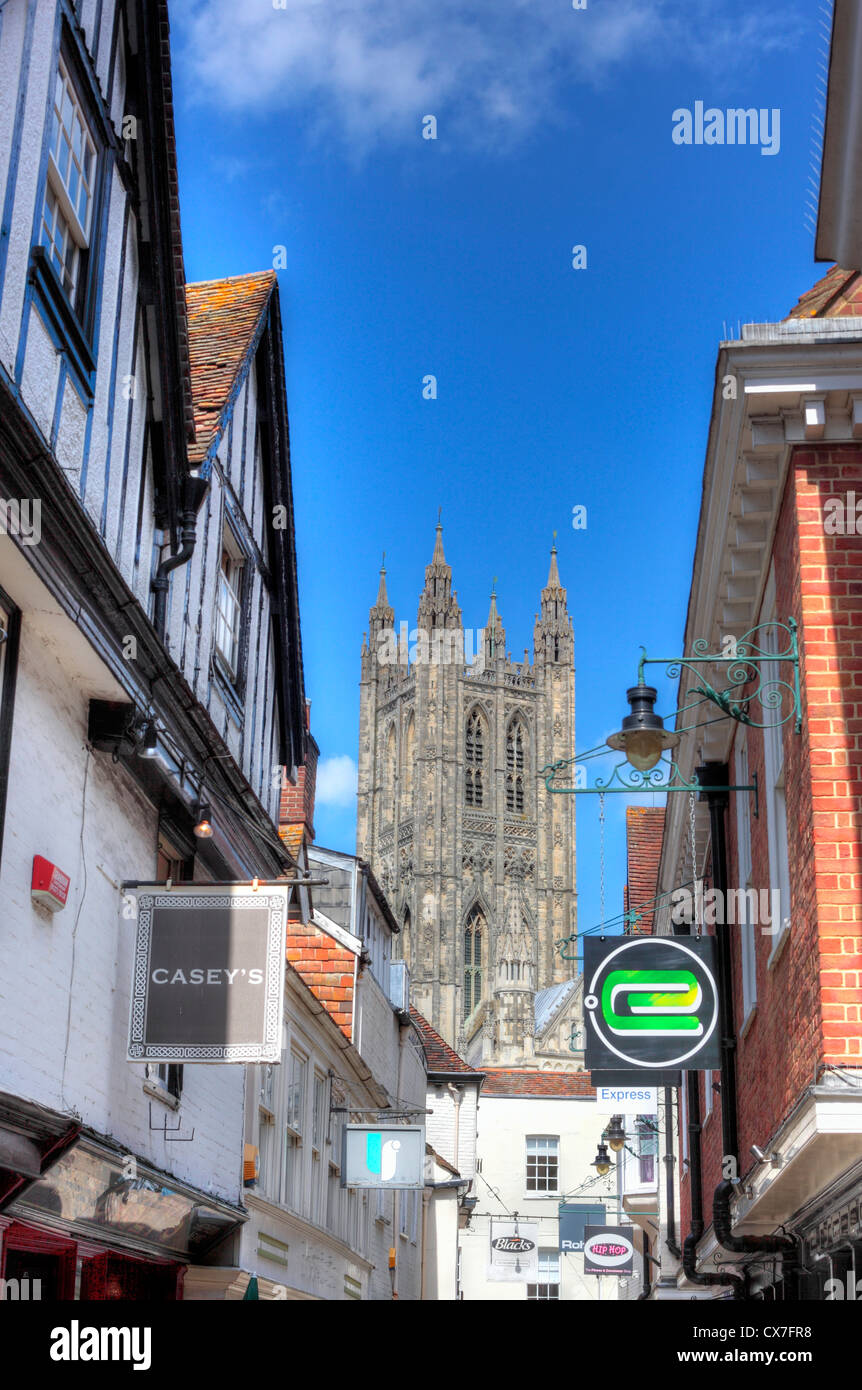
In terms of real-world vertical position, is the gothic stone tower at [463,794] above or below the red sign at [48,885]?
above

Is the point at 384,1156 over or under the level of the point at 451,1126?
under

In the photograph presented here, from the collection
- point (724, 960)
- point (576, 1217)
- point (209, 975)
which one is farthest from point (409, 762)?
point (209, 975)

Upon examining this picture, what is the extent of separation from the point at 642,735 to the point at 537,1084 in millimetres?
51708

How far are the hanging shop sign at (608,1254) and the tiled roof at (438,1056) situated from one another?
8545 millimetres

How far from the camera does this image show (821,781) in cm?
851

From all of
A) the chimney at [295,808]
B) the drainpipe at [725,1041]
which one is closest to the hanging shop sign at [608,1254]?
the chimney at [295,808]

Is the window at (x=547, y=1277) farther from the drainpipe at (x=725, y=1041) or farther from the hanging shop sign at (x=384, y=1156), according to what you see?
the drainpipe at (x=725, y=1041)

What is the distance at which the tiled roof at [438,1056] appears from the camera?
39812mm

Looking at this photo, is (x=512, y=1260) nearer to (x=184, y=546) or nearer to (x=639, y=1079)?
(x=639, y=1079)

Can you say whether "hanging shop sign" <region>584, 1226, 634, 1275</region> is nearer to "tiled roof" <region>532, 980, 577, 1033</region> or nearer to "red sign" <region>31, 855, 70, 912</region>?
"red sign" <region>31, 855, 70, 912</region>

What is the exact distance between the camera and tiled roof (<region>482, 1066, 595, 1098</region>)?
58.7m

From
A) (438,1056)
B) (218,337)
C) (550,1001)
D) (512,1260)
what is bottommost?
(512,1260)

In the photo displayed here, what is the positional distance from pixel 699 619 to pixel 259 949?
4.13 m
